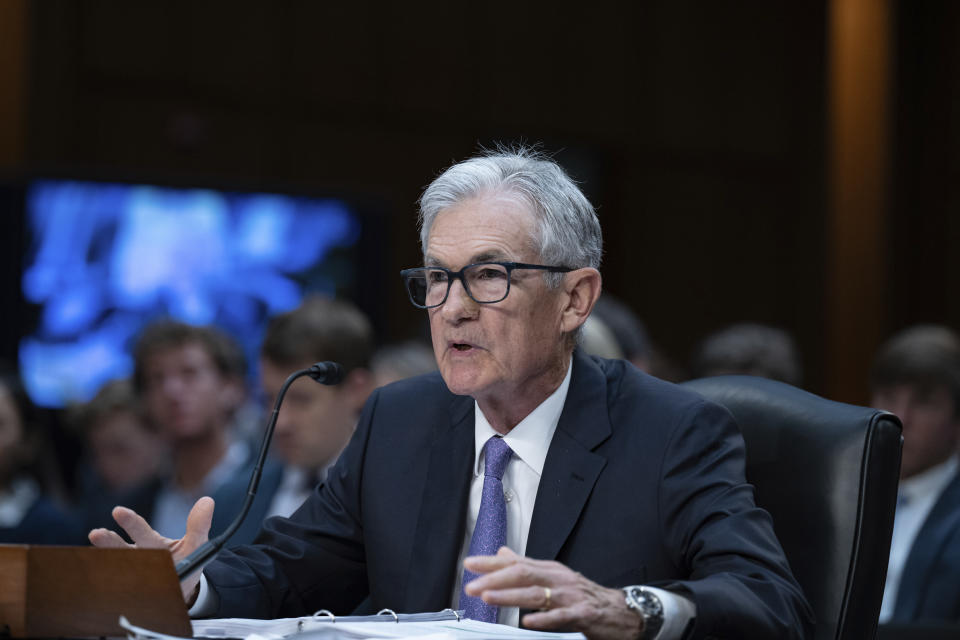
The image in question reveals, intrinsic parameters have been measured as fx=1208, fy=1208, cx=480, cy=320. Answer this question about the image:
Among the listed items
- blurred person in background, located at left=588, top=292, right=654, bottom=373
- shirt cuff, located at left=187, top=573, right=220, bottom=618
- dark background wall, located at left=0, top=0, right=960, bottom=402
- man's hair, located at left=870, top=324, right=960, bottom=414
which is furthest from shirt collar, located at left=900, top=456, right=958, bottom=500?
dark background wall, located at left=0, top=0, right=960, bottom=402

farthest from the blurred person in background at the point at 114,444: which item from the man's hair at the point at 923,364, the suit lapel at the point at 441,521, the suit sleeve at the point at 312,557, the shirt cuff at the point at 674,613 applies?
the shirt cuff at the point at 674,613

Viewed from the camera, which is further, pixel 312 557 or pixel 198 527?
pixel 312 557

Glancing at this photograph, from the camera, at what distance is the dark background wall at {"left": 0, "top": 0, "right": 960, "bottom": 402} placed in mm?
6355

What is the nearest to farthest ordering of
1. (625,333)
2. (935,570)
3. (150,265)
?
(935,570)
(625,333)
(150,265)

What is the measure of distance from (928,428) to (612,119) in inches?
167

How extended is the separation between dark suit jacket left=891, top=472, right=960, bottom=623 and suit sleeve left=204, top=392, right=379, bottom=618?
5.06 ft

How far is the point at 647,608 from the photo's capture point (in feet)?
4.55

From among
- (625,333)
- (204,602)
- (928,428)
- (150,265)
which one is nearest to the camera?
(204,602)

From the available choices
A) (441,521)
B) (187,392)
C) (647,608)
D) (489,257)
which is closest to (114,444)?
(187,392)

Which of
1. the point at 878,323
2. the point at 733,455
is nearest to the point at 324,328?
the point at 733,455

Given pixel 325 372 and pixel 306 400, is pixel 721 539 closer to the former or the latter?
pixel 325 372

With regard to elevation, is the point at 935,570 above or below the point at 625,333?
below

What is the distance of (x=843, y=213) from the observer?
7277mm

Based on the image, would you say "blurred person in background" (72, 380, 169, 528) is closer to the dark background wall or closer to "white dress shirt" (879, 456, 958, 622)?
the dark background wall
